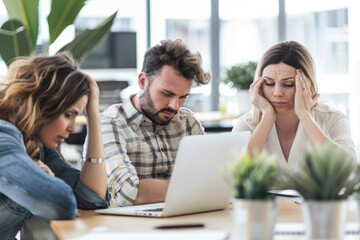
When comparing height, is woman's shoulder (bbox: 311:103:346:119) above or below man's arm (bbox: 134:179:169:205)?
above

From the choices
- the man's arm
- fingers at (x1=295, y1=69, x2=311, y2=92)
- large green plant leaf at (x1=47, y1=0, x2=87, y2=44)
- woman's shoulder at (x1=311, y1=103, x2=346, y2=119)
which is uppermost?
large green plant leaf at (x1=47, y1=0, x2=87, y2=44)

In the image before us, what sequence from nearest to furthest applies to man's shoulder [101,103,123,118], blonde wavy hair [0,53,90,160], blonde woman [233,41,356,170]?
blonde wavy hair [0,53,90,160] < man's shoulder [101,103,123,118] < blonde woman [233,41,356,170]

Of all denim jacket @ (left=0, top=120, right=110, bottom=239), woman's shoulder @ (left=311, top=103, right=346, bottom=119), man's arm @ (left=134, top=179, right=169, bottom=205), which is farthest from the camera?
woman's shoulder @ (left=311, top=103, right=346, bottom=119)

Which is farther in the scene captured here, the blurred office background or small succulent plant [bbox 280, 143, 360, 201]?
the blurred office background

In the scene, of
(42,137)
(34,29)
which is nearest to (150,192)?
(42,137)

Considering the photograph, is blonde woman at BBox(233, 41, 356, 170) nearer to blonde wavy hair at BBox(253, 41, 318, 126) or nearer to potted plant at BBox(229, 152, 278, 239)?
blonde wavy hair at BBox(253, 41, 318, 126)

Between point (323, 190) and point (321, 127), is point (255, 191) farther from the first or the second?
point (321, 127)

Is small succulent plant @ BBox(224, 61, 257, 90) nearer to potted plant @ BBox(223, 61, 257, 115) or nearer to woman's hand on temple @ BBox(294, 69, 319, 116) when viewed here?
potted plant @ BBox(223, 61, 257, 115)

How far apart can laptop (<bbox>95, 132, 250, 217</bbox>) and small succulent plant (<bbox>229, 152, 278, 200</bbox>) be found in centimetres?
51

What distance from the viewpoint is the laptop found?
207 cm

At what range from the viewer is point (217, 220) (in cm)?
212

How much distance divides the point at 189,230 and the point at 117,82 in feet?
18.3

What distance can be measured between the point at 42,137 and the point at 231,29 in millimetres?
6757

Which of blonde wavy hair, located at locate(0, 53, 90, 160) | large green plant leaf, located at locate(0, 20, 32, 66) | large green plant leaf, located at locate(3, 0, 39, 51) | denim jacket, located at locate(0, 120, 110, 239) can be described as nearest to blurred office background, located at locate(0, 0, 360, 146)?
large green plant leaf, located at locate(3, 0, 39, 51)
